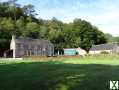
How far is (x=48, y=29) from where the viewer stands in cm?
13275

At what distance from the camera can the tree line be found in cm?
12517

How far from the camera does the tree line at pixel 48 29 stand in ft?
411

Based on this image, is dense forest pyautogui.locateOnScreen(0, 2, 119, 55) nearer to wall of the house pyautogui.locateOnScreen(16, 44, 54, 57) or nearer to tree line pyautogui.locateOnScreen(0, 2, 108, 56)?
tree line pyautogui.locateOnScreen(0, 2, 108, 56)

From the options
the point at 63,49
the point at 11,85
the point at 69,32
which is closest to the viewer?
the point at 11,85

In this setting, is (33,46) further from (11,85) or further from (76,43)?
(11,85)

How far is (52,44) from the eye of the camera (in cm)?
12175

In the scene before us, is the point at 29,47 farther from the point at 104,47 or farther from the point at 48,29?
the point at 104,47

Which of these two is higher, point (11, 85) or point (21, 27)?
point (21, 27)

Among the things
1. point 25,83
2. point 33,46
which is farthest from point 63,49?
point 25,83

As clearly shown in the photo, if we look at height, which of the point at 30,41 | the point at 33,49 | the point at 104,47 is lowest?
the point at 33,49

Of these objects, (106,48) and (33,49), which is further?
(106,48)

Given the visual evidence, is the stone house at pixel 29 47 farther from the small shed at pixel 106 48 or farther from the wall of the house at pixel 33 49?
the small shed at pixel 106 48

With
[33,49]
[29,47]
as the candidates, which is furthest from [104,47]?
[29,47]

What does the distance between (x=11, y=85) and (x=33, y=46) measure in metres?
101
